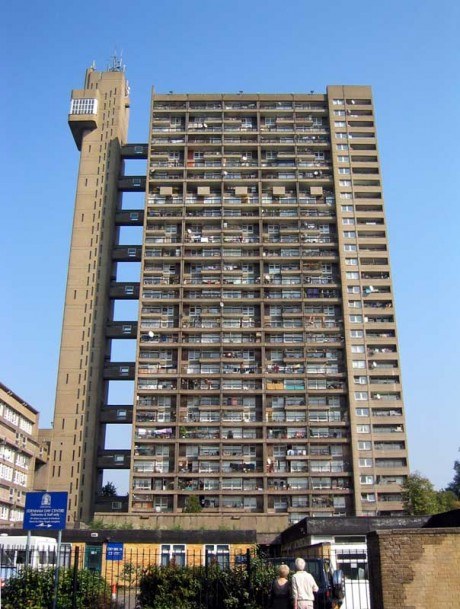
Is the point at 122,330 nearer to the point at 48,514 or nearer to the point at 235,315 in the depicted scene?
the point at 235,315

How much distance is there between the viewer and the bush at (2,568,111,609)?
1986 cm

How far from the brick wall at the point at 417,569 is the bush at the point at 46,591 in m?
8.31

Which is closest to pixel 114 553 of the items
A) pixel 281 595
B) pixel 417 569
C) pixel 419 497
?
pixel 417 569

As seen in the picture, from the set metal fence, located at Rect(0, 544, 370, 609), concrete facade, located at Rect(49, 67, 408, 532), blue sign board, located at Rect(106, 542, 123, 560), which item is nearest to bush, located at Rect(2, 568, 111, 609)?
metal fence, located at Rect(0, 544, 370, 609)

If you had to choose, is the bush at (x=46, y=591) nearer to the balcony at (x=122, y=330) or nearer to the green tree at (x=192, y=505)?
the green tree at (x=192, y=505)

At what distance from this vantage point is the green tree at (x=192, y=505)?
237ft

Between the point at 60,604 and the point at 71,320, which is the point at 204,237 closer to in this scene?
the point at 71,320

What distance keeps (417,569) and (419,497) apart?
2213 inches

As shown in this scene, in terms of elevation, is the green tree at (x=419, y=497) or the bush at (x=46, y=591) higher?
the green tree at (x=419, y=497)

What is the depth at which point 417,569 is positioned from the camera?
58.6 ft

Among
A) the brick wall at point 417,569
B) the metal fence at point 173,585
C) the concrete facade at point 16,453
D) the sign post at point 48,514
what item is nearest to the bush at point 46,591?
the metal fence at point 173,585

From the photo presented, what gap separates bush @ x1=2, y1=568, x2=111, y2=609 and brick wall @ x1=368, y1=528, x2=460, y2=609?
27.3 feet

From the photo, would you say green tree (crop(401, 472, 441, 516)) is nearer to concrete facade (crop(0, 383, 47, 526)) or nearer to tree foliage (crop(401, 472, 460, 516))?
tree foliage (crop(401, 472, 460, 516))

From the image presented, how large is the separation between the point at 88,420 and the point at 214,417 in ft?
49.9
